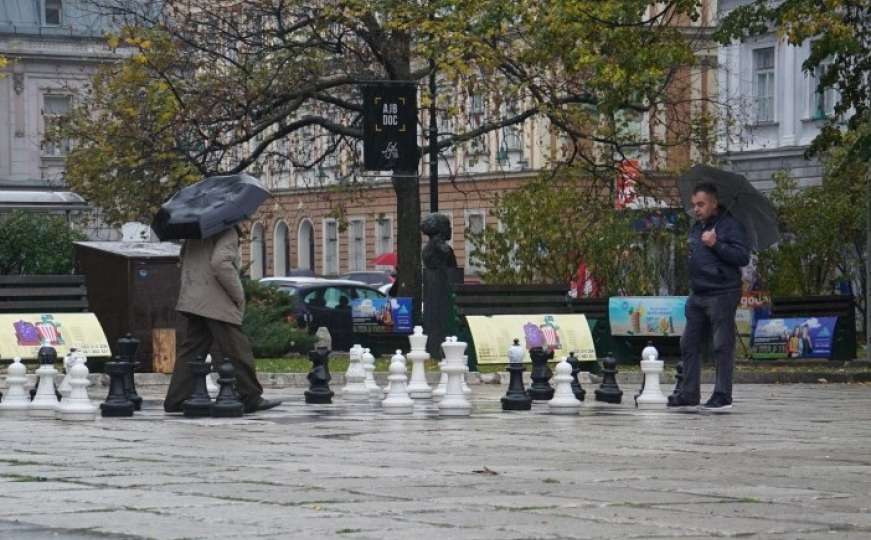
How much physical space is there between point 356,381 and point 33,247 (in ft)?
54.2

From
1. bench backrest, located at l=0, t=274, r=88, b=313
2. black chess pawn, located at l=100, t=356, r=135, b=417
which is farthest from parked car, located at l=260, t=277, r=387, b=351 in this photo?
black chess pawn, located at l=100, t=356, r=135, b=417

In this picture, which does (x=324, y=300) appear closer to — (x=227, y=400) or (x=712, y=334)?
(x=712, y=334)

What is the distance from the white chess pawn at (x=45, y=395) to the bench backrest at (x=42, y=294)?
5129 mm

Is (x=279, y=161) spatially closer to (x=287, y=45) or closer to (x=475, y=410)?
(x=287, y=45)

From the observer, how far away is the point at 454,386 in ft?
53.0

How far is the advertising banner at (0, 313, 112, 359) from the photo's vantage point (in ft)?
65.1

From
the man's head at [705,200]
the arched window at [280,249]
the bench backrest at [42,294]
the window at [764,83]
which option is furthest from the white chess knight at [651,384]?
the arched window at [280,249]

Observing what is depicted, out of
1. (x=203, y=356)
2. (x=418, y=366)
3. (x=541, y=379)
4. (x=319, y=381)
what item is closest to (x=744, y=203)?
(x=541, y=379)

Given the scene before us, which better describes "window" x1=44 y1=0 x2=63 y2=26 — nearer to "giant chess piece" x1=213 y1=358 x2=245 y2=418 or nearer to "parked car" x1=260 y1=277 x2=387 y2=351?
"parked car" x1=260 y1=277 x2=387 y2=351

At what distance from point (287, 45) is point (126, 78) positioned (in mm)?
2847

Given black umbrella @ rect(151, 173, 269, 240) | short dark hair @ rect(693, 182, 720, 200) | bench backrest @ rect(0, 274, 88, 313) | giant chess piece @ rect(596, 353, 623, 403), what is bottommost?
giant chess piece @ rect(596, 353, 623, 403)

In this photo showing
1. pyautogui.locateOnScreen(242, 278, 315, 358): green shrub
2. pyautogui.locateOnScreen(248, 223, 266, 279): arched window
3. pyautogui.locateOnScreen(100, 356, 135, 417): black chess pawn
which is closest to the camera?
pyautogui.locateOnScreen(100, 356, 135, 417): black chess pawn

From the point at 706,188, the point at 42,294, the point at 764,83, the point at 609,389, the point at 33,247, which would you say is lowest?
the point at 609,389

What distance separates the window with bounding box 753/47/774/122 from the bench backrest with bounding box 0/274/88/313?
38.9 metres
